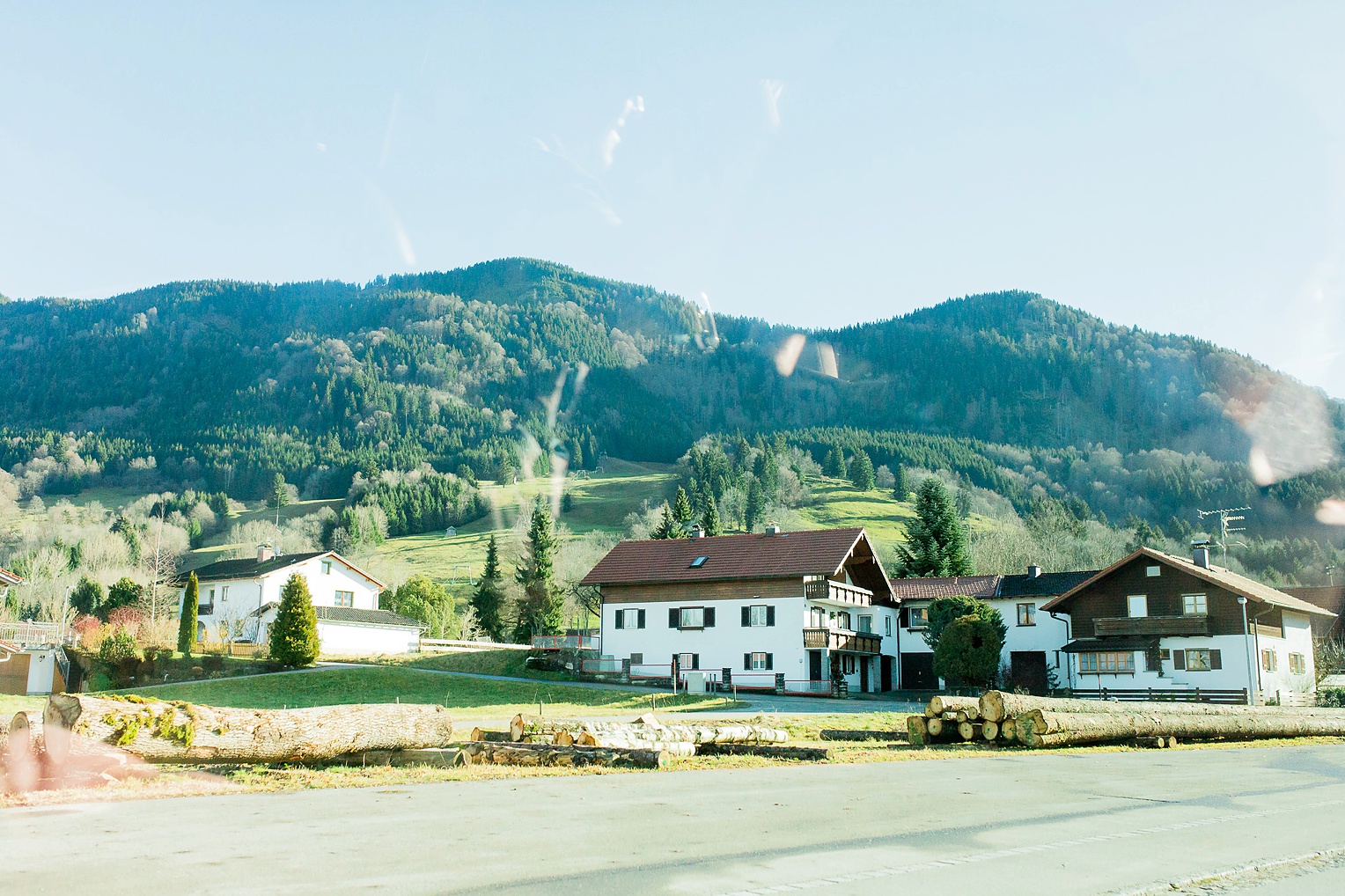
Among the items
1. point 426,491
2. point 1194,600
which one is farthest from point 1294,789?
point 426,491

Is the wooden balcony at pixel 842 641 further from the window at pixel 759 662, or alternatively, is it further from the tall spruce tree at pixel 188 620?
the tall spruce tree at pixel 188 620

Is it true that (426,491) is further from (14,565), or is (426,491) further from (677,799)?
(677,799)

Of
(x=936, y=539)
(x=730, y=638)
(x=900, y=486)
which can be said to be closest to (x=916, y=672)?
(x=730, y=638)

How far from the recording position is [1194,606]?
55219 millimetres

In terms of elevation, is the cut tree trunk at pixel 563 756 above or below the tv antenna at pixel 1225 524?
below

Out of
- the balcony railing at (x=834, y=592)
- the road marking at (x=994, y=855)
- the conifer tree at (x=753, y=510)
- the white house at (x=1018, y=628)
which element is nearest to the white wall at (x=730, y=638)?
the balcony railing at (x=834, y=592)

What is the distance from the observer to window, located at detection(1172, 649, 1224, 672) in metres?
54.0

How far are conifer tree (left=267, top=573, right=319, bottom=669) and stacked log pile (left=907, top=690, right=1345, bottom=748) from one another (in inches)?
1634

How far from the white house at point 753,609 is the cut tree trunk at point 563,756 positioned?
124ft

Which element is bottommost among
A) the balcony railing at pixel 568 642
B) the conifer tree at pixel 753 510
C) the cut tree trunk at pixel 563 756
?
the cut tree trunk at pixel 563 756

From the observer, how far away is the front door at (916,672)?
63750 millimetres

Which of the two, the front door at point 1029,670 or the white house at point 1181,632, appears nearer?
the white house at point 1181,632

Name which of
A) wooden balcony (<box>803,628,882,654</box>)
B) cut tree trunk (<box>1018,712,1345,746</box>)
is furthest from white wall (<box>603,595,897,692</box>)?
cut tree trunk (<box>1018,712,1345,746</box>)

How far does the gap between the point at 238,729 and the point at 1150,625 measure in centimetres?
5138
